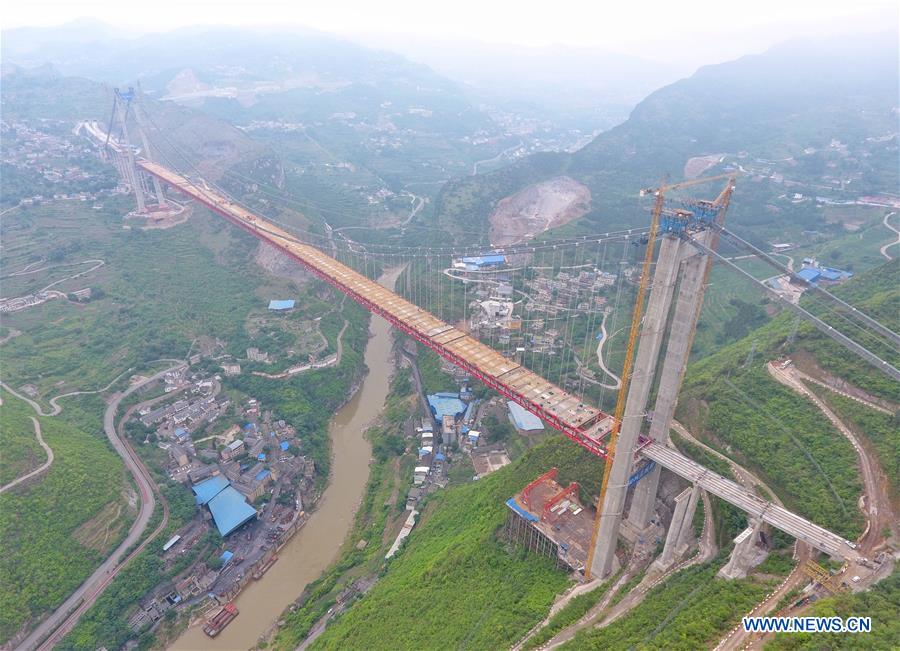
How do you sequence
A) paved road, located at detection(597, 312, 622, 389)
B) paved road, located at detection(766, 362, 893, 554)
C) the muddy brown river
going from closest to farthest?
1. paved road, located at detection(766, 362, 893, 554)
2. the muddy brown river
3. paved road, located at detection(597, 312, 622, 389)

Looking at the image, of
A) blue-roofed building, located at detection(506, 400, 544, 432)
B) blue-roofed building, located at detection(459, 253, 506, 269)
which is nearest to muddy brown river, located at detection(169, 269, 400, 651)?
blue-roofed building, located at detection(506, 400, 544, 432)

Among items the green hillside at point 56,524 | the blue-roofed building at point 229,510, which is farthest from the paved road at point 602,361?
the green hillside at point 56,524

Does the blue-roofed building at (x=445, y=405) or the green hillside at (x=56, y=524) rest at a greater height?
the green hillside at (x=56, y=524)

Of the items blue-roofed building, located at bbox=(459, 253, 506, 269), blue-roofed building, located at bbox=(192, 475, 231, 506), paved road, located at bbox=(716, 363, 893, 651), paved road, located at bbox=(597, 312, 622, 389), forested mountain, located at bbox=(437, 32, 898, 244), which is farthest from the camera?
forested mountain, located at bbox=(437, 32, 898, 244)

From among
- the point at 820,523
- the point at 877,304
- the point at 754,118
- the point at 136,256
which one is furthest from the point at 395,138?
the point at 820,523

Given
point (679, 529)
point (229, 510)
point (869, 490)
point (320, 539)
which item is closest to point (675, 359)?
point (679, 529)

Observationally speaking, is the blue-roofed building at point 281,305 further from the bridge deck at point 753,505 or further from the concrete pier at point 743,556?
the concrete pier at point 743,556

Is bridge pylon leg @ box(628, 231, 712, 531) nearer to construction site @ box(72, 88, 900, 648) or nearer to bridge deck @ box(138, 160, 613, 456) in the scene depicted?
construction site @ box(72, 88, 900, 648)
